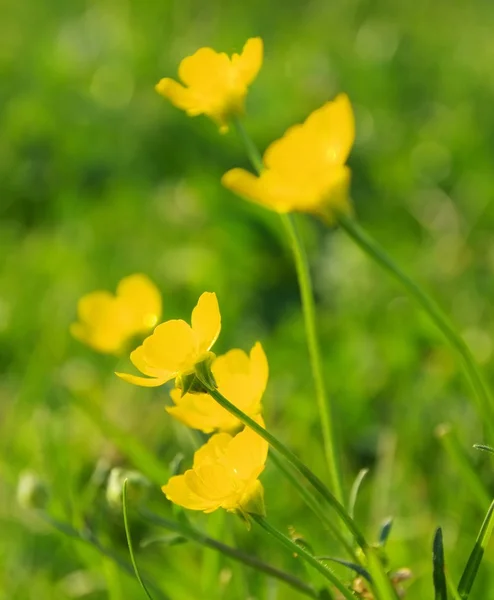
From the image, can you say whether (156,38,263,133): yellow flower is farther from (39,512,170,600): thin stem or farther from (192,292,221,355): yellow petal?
(39,512,170,600): thin stem

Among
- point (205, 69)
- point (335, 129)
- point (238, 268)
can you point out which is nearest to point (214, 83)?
point (205, 69)

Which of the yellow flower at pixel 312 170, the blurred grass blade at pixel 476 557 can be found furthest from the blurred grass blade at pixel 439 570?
the yellow flower at pixel 312 170

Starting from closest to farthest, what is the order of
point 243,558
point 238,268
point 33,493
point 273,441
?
1. point 273,441
2. point 243,558
3. point 33,493
4. point 238,268

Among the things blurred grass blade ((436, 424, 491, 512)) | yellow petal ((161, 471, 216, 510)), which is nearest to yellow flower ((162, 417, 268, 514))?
yellow petal ((161, 471, 216, 510))

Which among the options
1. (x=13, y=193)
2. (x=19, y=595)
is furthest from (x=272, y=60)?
(x=19, y=595)

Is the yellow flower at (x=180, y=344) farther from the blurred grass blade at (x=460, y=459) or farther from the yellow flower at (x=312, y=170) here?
the blurred grass blade at (x=460, y=459)

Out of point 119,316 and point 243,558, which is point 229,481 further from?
point 119,316
